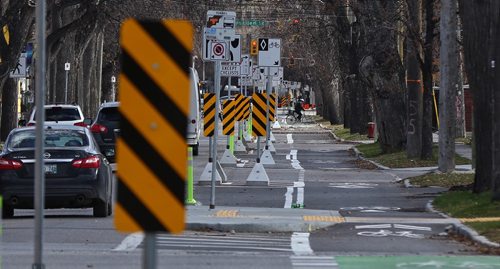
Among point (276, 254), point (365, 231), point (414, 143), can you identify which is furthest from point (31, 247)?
point (414, 143)

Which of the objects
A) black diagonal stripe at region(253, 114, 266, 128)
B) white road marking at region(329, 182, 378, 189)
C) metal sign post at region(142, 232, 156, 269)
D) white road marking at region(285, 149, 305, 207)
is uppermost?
black diagonal stripe at region(253, 114, 266, 128)

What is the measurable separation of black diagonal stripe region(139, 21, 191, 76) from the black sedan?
1224 centimetres

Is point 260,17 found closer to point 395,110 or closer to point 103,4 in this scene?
point 103,4

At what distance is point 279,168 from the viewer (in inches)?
1357

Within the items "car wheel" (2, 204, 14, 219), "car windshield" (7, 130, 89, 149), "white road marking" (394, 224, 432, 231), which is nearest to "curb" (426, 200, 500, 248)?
"white road marking" (394, 224, 432, 231)

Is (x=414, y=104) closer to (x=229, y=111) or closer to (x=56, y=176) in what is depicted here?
(x=229, y=111)

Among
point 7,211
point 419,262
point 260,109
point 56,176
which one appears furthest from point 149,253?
point 260,109

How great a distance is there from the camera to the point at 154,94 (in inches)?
237

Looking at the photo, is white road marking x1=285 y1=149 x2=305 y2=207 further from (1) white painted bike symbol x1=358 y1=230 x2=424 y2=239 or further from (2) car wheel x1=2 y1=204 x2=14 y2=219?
(2) car wheel x1=2 y1=204 x2=14 y2=219

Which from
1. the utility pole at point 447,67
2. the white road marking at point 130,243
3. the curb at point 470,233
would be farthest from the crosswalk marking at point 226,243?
the utility pole at point 447,67

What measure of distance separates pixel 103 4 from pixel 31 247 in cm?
3169

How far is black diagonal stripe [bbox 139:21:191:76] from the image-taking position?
238 inches

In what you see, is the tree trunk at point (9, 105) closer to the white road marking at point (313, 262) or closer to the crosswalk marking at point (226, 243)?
the crosswalk marking at point (226, 243)

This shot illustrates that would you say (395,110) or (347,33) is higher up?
(347,33)
